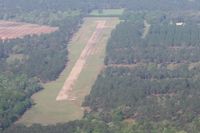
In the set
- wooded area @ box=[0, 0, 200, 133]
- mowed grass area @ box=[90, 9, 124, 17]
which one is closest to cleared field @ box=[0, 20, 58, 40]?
wooded area @ box=[0, 0, 200, 133]

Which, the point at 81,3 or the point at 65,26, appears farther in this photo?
the point at 81,3

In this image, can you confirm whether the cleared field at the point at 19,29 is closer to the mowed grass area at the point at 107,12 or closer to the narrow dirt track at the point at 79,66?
the narrow dirt track at the point at 79,66

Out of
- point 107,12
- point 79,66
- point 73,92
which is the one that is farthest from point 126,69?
point 107,12

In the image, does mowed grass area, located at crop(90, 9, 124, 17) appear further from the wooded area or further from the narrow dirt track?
the narrow dirt track

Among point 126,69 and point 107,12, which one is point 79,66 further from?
point 107,12

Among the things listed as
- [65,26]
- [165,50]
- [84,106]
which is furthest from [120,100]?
[65,26]

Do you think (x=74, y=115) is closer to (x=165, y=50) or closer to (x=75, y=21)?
(x=165, y=50)

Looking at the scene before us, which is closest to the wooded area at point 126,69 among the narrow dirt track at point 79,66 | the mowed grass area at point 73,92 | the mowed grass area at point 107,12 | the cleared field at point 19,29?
the mowed grass area at point 73,92
